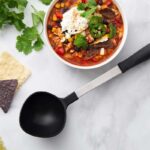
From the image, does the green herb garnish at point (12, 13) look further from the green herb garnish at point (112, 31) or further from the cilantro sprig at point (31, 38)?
the green herb garnish at point (112, 31)

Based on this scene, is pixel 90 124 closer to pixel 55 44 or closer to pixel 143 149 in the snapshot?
pixel 143 149

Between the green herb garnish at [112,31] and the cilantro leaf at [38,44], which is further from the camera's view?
the cilantro leaf at [38,44]

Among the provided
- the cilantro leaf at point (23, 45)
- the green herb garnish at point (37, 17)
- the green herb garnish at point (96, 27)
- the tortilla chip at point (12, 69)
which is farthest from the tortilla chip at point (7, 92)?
the green herb garnish at point (96, 27)

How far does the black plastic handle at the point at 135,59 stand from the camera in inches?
63.4

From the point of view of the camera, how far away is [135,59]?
1.61 metres

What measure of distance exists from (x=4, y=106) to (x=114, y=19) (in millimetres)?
573

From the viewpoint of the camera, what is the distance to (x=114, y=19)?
5.25ft

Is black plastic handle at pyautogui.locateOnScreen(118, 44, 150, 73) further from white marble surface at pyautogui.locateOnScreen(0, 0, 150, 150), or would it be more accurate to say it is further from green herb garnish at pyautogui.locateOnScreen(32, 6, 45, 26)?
green herb garnish at pyautogui.locateOnScreen(32, 6, 45, 26)

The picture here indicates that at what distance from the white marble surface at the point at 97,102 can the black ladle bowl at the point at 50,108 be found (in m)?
0.06

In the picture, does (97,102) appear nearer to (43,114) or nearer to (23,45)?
(43,114)

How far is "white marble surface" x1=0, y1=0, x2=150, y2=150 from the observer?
5.55 ft

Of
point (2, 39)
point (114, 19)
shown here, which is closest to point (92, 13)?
point (114, 19)

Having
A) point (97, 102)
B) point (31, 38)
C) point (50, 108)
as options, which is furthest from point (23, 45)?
point (97, 102)

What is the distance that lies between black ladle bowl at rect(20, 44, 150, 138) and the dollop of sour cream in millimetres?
207
